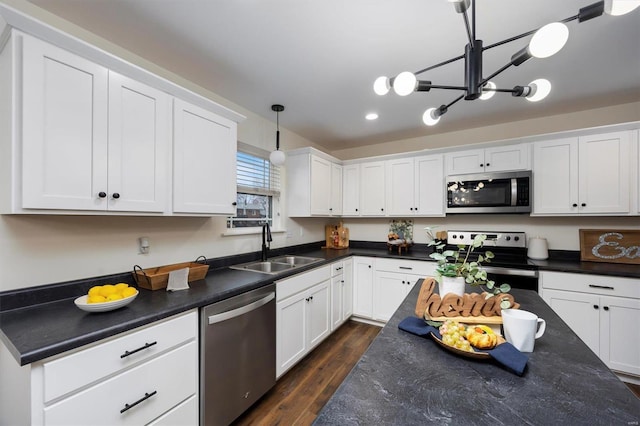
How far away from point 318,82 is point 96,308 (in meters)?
2.12

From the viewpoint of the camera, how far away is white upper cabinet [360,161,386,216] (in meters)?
3.63

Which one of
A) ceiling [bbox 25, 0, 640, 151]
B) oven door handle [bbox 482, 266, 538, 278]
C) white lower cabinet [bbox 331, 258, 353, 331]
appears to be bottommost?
white lower cabinet [bbox 331, 258, 353, 331]

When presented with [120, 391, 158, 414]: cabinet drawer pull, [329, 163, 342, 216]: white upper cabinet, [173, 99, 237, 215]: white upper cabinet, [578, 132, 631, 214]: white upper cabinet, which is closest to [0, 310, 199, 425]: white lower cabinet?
[120, 391, 158, 414]: cabinet drawer pull

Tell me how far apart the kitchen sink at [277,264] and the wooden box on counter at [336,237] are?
1.07 m

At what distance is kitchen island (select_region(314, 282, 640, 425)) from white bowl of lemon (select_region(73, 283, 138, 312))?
116cm

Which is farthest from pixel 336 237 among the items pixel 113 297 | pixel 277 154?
pixel 113 297

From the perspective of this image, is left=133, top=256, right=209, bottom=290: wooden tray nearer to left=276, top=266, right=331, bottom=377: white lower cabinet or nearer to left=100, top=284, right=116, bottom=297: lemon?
left=100, top=284, right=116, bottom=297: lemon

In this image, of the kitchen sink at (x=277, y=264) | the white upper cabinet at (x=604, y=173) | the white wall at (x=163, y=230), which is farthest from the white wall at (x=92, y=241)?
the white upper cabinet at (x=604, y=173)

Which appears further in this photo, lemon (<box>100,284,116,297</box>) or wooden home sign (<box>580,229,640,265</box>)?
wooden home sign (<box>580,229,640,265</box>)

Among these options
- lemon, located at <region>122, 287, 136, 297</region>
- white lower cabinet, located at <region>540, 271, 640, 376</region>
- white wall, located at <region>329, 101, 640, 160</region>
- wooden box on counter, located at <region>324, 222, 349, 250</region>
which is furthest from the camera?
wooden box on counter, located at <region>324, 222, 349, 250</region>

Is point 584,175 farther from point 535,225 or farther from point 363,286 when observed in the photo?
point 363,286

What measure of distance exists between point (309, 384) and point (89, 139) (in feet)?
7.47

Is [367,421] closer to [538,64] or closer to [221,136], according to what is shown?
[221,136]

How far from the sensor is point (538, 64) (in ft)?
6.46
